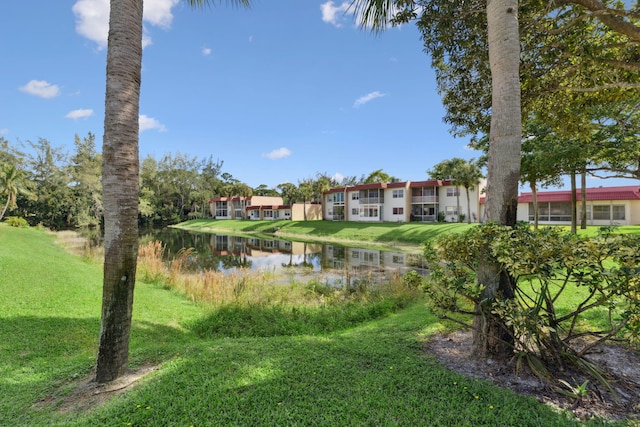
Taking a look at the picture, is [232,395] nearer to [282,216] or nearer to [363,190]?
[363,190]

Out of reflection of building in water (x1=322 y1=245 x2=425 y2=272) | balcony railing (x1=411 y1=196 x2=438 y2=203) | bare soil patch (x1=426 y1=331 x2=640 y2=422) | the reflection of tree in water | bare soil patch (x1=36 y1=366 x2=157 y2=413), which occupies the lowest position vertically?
the reflection of tree in water

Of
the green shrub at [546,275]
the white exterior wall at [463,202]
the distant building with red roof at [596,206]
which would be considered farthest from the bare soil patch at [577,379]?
the white exterior wall at [463,202]

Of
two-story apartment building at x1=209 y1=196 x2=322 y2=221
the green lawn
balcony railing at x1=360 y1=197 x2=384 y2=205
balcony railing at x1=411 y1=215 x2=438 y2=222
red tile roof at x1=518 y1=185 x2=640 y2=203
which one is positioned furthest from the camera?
two-story apartment building at x1=209 y1=196 x2=322 y2=221

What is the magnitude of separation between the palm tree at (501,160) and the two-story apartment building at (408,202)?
33.7 meters

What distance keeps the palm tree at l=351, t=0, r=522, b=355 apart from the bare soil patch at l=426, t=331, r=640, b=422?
10.7 inches

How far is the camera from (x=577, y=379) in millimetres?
3332

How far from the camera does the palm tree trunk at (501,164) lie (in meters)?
3.78

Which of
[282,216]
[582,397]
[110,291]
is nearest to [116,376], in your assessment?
[110,291]

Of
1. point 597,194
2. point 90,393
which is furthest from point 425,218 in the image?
point 90,393

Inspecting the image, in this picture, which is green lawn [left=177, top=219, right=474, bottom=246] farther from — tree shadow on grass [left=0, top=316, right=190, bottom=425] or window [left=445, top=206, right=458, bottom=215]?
tree shadow on grass [left=0, top=316, right=190, bottom=425]

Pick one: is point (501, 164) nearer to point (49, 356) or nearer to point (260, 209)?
point (49, 356)

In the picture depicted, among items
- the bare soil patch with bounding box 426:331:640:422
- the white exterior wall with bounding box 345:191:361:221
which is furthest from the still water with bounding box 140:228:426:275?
the white exterior wall with bounding box 345:191:361:221

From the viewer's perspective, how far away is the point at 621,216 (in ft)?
102

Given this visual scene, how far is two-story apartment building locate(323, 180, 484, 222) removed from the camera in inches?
1447
